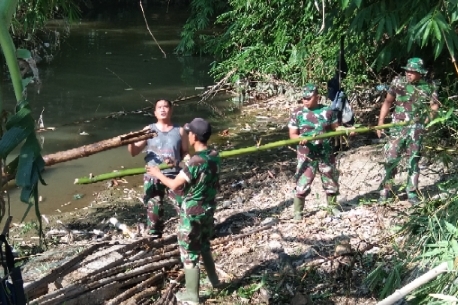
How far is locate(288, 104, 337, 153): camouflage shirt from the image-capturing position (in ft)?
19.0

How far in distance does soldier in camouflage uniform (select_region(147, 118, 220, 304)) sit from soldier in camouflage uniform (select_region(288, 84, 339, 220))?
1346mm

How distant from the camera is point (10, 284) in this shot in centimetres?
222

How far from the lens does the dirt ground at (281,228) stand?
4852mm

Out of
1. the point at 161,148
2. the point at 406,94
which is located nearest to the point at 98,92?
the point at 161,148

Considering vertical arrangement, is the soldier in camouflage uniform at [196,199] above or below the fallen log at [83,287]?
above

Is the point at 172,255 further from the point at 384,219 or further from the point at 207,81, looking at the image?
the point at 207,81

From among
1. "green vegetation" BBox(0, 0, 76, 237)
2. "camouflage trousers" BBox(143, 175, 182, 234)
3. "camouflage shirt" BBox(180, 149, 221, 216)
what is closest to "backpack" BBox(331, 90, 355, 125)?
"camouflage trousers" BBox(143, 175, 182, 234)

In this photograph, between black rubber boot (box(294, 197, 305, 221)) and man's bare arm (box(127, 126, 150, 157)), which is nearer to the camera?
man's bare arm (box(127, 126, 150, 157))

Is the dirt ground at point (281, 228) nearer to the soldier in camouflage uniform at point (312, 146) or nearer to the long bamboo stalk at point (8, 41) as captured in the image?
the soldier in camouflage uniform at point (312, 146)

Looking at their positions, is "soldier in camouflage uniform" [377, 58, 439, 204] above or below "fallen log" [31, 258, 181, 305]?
above

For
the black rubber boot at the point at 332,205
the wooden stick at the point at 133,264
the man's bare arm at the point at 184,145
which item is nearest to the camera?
the wooden stick at the point at 133,264

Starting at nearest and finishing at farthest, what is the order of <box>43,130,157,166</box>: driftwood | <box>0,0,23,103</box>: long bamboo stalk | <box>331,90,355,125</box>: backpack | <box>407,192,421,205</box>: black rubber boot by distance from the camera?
1. <box>0,0,23,103</box>: long bamboo stalk
2. <box>43,130,157,166</box>: driftwood
3. <box>407,192,421,205</box>: black rubber boot
4. <box>331,90,355,125</box>: backpack

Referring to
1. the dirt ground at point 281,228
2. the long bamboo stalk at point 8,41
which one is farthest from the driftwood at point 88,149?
the dirt ground at point 281,228

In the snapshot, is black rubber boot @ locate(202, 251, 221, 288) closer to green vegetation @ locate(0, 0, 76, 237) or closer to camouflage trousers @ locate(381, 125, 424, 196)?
camouflage trousers @ locate(381, 125, 424, 196)
